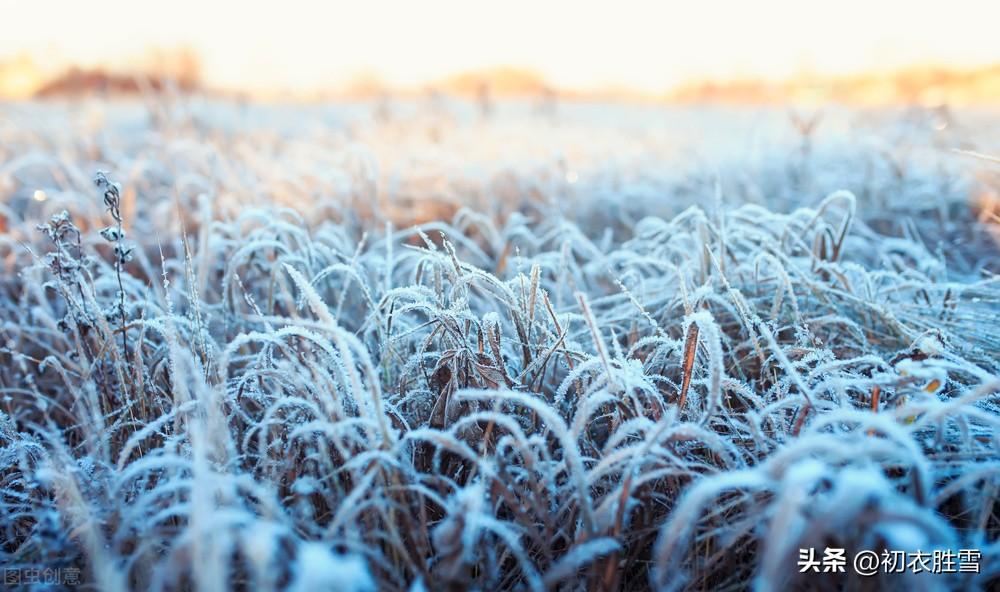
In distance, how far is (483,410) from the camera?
4.68 feet

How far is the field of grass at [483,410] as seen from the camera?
967 millimetres

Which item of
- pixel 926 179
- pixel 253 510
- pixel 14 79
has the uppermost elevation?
pixel 14 79

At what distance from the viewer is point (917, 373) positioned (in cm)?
110

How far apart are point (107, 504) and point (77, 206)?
1932 mm

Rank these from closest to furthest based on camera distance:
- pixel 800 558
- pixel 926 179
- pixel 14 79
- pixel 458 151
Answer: pixel 800 558 < pixel 926 179 < pixel 458 151 < pixel 14 79

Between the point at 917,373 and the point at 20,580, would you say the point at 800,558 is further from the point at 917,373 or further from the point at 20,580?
the point at 20,580

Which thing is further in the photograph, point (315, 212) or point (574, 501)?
point (315, 212)

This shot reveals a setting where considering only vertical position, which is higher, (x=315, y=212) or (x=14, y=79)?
(x=14, y=79)

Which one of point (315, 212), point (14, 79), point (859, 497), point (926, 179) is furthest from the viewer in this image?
point (14, 79)

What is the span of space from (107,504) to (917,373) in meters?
1.44

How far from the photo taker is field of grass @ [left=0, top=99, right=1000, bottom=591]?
38.1 inches

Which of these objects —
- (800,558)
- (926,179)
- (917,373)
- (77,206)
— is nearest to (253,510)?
(800,558)

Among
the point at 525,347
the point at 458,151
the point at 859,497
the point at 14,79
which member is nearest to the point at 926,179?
the point at 458,151

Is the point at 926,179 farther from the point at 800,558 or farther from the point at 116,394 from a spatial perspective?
the point at 116,394
